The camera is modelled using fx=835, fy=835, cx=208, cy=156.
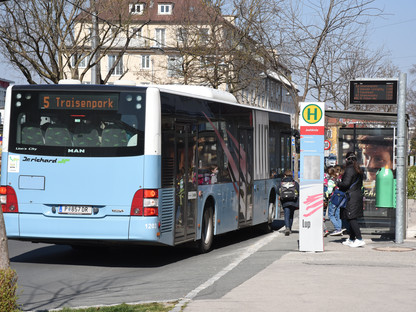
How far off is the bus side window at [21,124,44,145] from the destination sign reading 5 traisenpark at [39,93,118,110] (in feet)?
1.21

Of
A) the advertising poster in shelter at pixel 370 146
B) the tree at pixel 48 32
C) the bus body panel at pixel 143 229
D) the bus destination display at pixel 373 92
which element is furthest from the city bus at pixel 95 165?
the tree at pixel 48 32

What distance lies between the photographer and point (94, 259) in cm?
1481

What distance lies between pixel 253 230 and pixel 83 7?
13606 millimetres

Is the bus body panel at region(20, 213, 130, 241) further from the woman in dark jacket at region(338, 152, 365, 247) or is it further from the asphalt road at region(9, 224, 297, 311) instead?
the woman in dark jacket at region(338, 152, 365, 247)

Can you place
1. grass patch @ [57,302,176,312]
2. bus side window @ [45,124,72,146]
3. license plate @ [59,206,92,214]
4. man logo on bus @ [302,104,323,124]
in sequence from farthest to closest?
man logo on bus @ [302,104,323,124] < bus side window @ [45,124,72,146] < license plate @ [59,206,92,214] < grass patch @ [57,302,176,312]

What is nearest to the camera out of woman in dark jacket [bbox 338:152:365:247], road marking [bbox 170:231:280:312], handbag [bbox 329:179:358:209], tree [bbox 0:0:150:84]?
road marking [bbox 170:231:280:312]

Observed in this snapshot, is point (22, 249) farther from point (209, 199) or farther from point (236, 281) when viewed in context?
point (236, 281)

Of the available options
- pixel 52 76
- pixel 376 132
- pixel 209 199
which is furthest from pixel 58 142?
pixel 52 76

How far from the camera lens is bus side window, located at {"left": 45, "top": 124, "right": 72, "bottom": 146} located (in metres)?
13.3

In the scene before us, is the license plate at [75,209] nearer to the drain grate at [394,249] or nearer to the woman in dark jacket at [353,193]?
the woman in dark jacket at [353,193]

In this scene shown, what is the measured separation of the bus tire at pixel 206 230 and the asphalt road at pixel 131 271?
0.64 feet

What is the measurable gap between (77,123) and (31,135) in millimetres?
798

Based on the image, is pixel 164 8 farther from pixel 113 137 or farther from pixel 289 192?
pixel 113 137

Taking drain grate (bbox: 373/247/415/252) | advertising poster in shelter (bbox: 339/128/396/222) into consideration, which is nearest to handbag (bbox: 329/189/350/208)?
advertising poster in shelter (bbox: 339/128/396/222)
